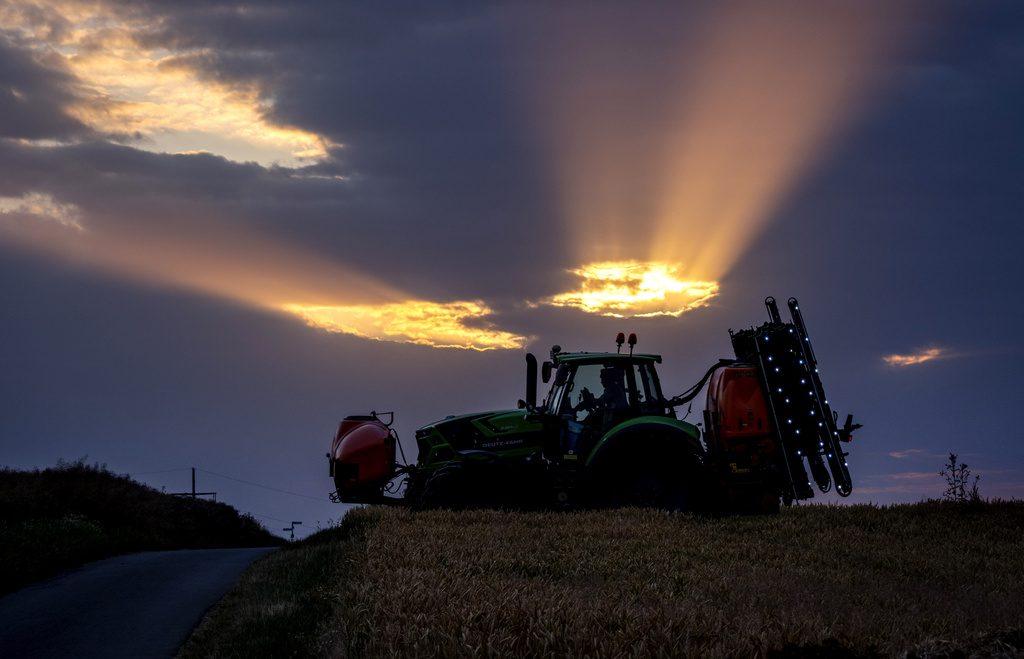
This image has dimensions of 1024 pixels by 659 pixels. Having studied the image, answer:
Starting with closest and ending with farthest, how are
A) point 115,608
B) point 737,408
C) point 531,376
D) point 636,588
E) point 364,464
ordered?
point 636,588 → point 115,608 → point 531,376 → point 737,408 → point 364,464

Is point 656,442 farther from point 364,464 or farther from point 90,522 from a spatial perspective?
point 90,522

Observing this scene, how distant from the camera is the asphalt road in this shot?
1166cm

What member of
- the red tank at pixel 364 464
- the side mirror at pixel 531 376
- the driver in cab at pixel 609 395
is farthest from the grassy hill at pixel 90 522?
the driver in cab at pixel 609 395

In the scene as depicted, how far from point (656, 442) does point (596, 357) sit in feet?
6.21

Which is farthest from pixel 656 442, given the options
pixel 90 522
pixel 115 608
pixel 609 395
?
pixel 90 522

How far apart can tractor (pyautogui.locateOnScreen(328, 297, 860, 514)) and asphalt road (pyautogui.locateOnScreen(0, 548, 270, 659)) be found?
4604mm

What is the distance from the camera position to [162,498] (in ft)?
128

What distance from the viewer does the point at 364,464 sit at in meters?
21.2

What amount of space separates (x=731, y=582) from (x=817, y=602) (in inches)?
46.8

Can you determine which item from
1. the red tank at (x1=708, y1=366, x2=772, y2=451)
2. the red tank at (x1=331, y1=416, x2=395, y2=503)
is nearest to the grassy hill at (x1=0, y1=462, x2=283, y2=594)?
the red tank at (x1=331, y1=416, x2=395, y2=503)

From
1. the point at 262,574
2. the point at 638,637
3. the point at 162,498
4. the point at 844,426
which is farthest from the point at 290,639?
the point at 162,498

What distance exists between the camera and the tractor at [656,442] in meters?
18.6

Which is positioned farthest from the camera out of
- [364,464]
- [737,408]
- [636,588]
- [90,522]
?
[90,522]

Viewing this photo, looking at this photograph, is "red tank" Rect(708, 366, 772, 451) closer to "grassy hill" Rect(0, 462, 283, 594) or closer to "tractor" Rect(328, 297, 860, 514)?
"tractor" Rect(328, 297, 860, 514)
